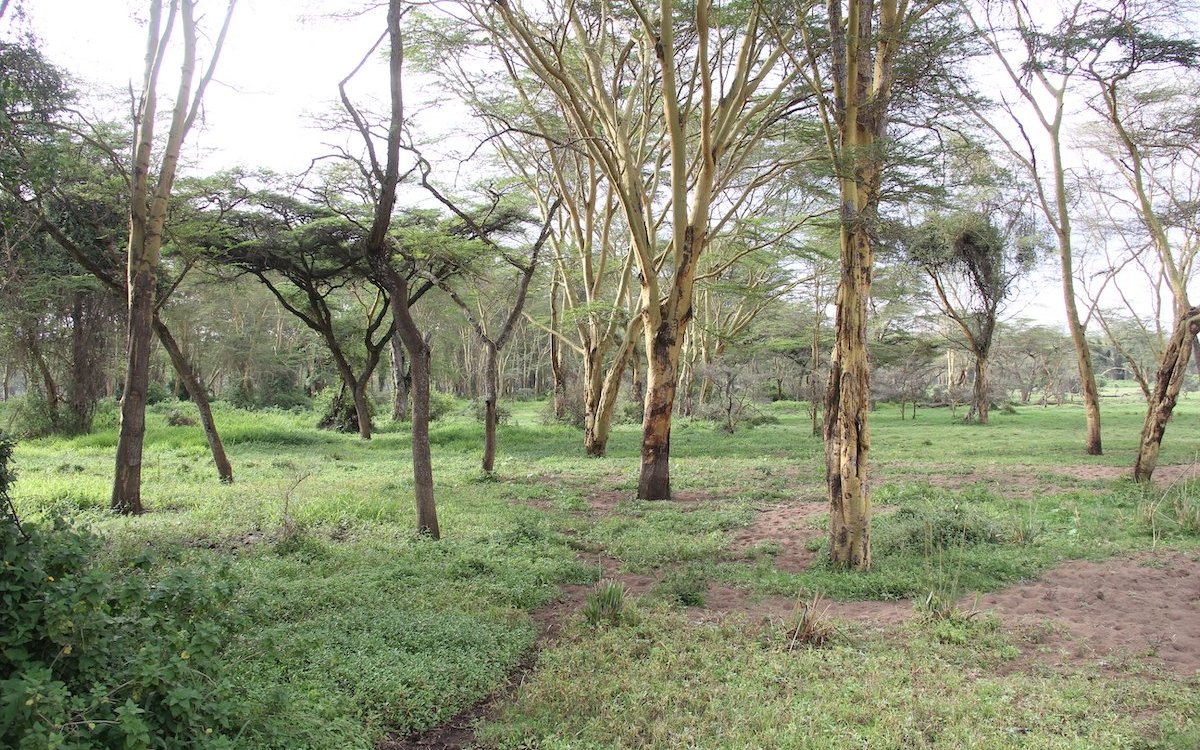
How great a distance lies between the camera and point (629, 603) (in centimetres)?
471

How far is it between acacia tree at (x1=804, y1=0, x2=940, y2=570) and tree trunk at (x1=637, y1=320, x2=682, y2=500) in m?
3.51

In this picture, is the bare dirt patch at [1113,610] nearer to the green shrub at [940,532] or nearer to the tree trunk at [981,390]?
the green shrub at [940,532]

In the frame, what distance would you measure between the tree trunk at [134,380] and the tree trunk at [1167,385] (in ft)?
37.6

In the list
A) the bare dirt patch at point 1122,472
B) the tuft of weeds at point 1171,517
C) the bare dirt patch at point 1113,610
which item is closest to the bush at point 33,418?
the bare dirt patch at point 1113,610

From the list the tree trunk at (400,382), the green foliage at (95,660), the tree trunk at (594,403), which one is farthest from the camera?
the tree trunk at (400,382)

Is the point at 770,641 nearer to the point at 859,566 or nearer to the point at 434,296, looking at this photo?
the point at 859,566

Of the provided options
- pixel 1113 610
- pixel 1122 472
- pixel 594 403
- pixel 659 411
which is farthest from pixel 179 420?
pixel 1122 472

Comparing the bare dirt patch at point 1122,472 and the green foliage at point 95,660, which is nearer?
the green foliage at point 95,660

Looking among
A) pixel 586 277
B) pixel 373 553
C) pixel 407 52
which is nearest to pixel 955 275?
pixel 586 277

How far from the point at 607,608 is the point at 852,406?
2.60m

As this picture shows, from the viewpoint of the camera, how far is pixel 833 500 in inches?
230

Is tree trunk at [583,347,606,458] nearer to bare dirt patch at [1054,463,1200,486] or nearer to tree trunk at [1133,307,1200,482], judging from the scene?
bare dirt patch at [1054,463,1200,486]

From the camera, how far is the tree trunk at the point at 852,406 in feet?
18.5

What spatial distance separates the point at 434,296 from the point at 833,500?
2196cm
